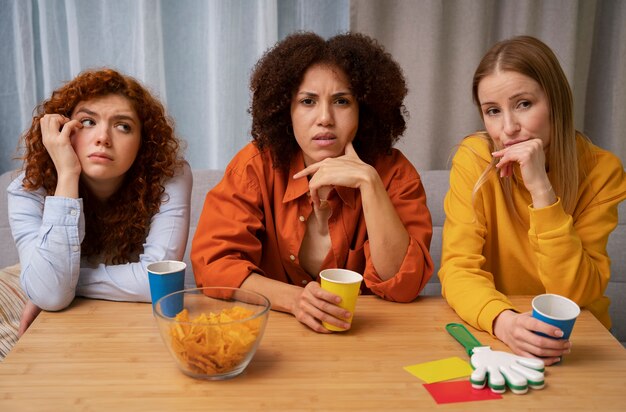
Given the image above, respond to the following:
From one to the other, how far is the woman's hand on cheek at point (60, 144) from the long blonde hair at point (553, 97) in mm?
1073

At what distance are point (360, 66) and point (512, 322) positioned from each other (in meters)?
0.83

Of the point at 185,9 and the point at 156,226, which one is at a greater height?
the point at 185,9

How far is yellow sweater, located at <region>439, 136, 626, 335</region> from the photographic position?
1.32m

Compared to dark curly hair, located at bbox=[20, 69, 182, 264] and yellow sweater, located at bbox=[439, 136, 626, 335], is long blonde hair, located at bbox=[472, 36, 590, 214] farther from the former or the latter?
dark curly hair, located at bbox=[20, 69, 182, 264]

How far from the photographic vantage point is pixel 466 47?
2615mm

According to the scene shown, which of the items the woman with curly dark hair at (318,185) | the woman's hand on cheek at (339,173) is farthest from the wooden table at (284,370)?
the woman's hand on cheek at (339,173)

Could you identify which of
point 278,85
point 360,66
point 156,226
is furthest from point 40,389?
point 360,66

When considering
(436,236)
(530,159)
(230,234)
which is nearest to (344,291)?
(230,234)

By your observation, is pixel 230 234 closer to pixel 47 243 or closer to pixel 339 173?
pixel 339 173

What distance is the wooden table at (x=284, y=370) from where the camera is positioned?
0.89 metres

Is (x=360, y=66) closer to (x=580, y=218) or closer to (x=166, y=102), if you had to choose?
(x=580, y=218)

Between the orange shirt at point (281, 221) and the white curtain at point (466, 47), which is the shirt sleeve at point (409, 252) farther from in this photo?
the white curtain at point (466, 47)

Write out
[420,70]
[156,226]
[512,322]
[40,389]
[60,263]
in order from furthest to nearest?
[420,70] < [156,226] < [60,263] < [512,322] < [40,389]

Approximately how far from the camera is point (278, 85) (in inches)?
62.6
